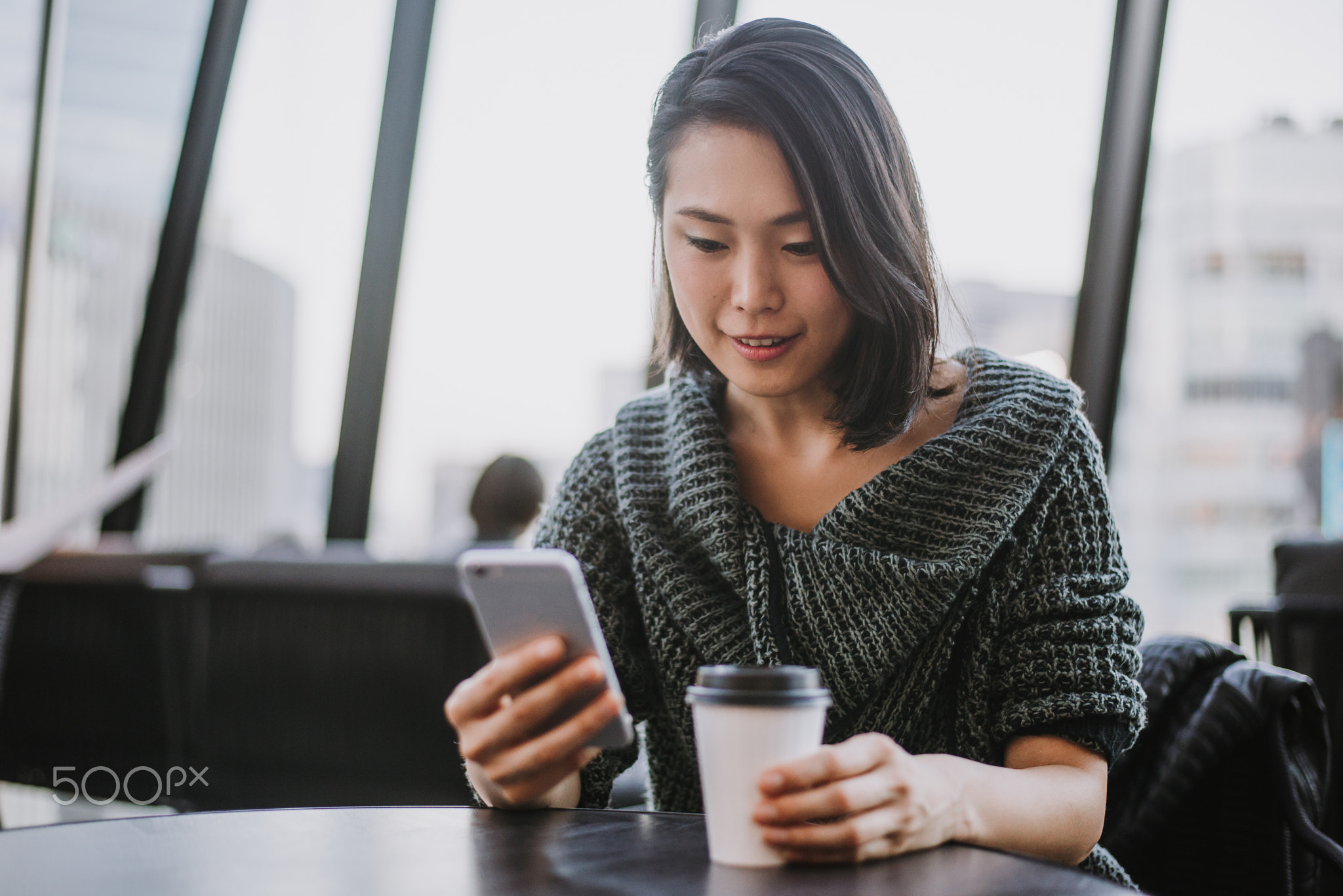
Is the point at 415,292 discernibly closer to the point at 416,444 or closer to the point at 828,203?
the point at 416,444

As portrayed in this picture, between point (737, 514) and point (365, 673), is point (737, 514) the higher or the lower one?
the higher one

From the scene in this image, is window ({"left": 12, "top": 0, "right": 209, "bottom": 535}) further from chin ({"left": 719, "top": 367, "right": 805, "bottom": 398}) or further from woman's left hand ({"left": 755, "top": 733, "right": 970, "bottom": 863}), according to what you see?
woman's left hand ({"left": 755, "top": 733, "right": 970, "bottom": 863})

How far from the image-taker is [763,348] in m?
1.03

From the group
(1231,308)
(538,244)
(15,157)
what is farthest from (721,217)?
(15,157)

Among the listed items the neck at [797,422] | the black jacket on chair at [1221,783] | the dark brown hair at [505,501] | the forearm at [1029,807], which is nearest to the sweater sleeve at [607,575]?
the neck at [797,422]

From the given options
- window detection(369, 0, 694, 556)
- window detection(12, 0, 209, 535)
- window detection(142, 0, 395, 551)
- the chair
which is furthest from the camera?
window detection(12, 0, 209, 535)


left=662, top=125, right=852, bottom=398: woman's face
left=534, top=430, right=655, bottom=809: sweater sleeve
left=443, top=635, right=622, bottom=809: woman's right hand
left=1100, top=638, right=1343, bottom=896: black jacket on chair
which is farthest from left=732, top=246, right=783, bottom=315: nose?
left=1100, top=638, right=1343, bottom=896: black jacket on chair

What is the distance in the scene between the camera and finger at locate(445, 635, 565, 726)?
700mm

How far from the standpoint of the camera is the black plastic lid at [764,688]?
0.60 meters

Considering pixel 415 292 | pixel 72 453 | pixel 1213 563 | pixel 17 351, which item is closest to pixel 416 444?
pixel 415 292

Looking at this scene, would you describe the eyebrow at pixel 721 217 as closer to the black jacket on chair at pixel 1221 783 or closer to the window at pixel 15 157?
the black jacket on chair at pixel 1221 783

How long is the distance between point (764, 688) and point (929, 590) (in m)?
0.42

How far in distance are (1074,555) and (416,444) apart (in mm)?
2660

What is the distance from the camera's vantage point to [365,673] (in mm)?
1874
